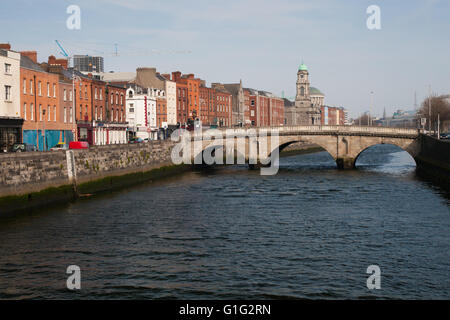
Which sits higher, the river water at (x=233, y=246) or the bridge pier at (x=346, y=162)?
the bridge pier at (x=346, y=162)

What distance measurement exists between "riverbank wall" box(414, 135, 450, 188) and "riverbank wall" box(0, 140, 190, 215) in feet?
101

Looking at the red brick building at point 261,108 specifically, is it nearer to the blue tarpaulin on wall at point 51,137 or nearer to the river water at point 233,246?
the blue tarpaulin on wall at point 51,137

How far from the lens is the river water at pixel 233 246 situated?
22.0 metres

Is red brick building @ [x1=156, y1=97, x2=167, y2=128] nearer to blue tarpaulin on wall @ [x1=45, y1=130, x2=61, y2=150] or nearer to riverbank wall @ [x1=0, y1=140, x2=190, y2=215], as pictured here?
riverbank wall @ [x1=0, y1=140, x2=190, y2=215]

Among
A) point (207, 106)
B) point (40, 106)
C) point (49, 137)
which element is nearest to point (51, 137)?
point (49, 137)

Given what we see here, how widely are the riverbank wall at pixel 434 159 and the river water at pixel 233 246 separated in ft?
25.1

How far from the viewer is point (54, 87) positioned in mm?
66938

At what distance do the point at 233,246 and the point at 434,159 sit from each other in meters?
41.4

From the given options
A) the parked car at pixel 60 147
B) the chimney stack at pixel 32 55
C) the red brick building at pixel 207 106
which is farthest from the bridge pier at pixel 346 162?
the red brick building at pixel 207 106

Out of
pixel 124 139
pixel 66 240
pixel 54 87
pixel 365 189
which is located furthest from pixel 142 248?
pixel 124 139

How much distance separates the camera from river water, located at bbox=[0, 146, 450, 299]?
22031 mm

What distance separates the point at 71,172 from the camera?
47844 millimetres
